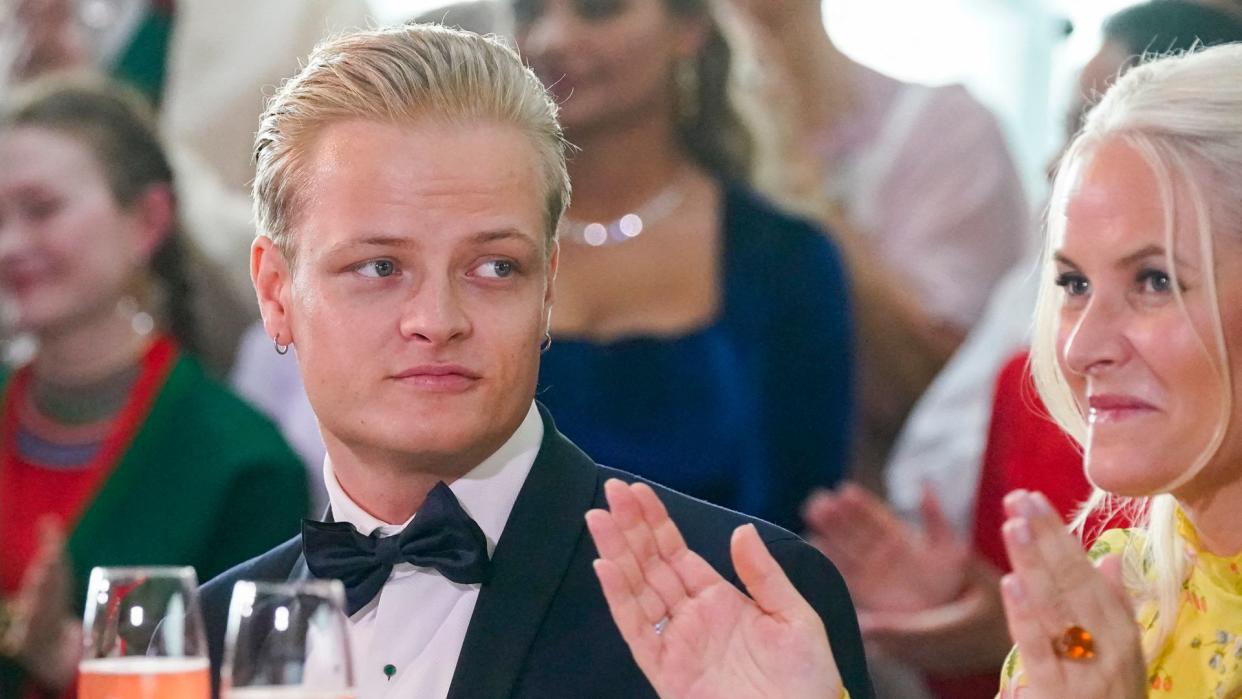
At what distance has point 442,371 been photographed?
180 cm

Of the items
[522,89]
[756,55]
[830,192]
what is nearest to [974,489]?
[830,192]

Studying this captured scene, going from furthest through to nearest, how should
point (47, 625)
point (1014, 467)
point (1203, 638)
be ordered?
point (47, 625), point (1014, 467), point (1203, 638)

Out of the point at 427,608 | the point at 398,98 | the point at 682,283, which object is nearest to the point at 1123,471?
the point at 427,608

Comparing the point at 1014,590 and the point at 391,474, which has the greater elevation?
the point at 1014,590

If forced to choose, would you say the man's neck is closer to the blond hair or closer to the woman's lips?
the blond hair

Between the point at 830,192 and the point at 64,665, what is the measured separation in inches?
74.4

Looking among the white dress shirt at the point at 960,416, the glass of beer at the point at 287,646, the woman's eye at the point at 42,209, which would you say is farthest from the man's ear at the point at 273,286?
the white dress shirt at the point at 960,416

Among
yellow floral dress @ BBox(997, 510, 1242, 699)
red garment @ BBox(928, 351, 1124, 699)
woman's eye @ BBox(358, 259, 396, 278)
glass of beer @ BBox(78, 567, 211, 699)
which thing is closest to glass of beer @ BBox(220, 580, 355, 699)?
glass of beer @ BBox(78, 567, 211, 699)

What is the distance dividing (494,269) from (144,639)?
567 millimetres

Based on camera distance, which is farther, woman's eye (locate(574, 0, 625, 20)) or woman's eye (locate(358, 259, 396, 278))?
woman's eye (locate(574, 0, 625, 20))

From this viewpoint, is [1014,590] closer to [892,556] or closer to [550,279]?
[550,279]

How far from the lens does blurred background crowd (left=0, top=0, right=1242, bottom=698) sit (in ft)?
11.9

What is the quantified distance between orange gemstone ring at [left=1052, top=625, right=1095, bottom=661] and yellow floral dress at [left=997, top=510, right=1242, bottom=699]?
33 centimetres

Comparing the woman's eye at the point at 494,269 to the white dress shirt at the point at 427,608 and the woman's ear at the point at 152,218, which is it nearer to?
the white dress shirt at the point at 427,608
